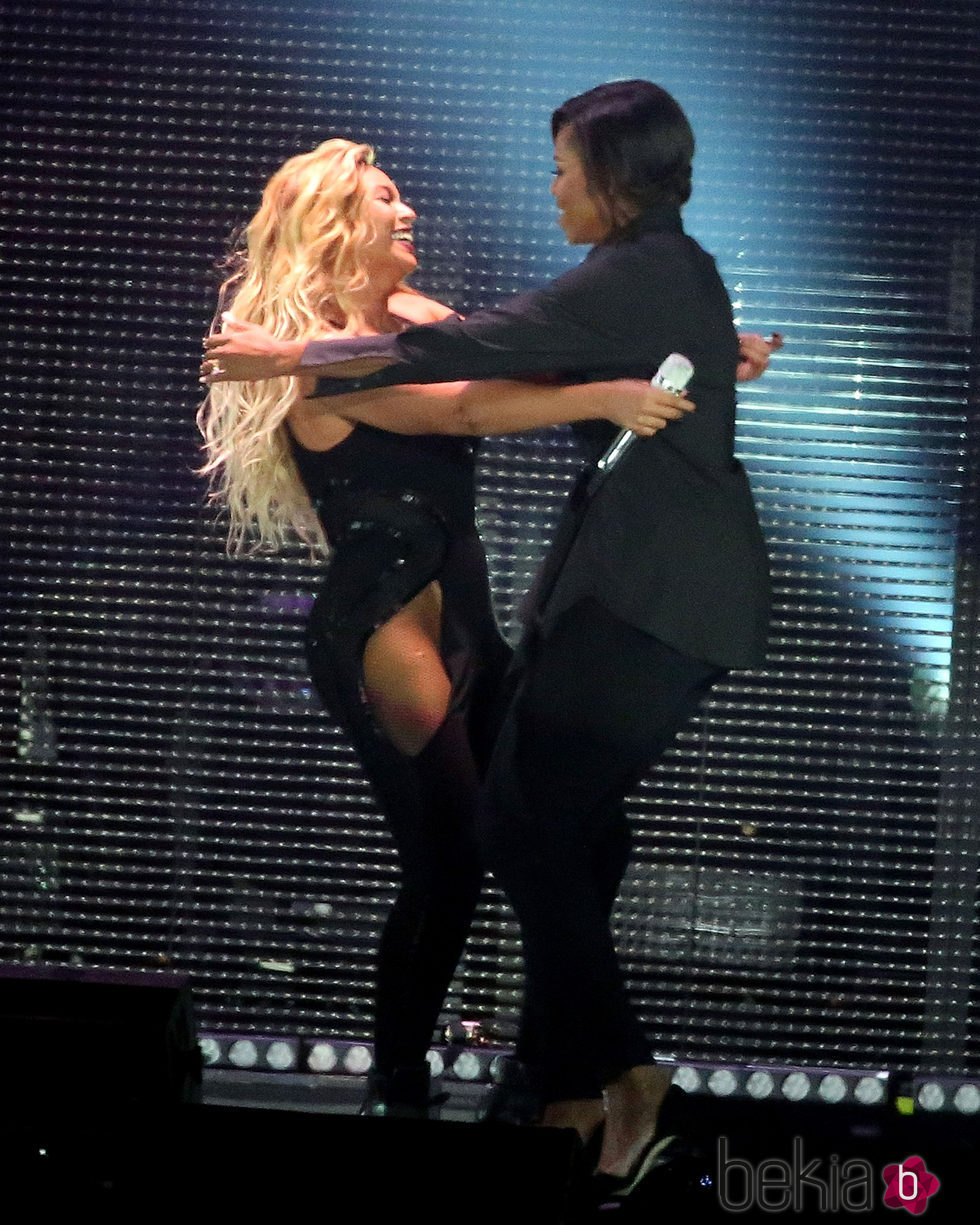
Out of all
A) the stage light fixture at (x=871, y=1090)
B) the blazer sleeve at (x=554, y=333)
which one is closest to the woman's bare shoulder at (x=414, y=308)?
the blazer sleeve at (x=554, y=333)

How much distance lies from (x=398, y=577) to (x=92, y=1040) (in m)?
0.92

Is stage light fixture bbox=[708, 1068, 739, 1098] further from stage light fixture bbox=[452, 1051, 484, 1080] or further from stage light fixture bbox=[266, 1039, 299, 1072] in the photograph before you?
stage light fixture bbox=[266, 1039, 299, 1072]

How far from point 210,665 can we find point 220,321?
28.7 inches

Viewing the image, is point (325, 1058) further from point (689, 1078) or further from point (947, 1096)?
point (947, 1096)

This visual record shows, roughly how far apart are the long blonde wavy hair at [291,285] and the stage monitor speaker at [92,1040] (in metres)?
0.93

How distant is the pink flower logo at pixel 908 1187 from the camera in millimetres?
2191

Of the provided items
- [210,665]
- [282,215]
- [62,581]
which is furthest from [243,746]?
[282,215]

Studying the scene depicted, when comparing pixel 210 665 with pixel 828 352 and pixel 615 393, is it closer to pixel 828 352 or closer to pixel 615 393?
pixel 615 393

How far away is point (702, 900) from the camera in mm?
3291

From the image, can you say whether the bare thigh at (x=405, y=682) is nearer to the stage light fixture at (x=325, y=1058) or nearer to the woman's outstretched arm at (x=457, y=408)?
the woman's outstretched arm at (x=457, y=408)

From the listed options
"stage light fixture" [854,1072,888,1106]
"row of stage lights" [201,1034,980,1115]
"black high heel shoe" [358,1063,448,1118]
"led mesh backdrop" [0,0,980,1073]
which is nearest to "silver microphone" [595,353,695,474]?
"led mesh backdrop" [0,0,980,1073]

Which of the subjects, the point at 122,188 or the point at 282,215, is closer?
the point at 282,215

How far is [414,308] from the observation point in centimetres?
292

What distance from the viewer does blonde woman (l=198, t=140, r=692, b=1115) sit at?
2639mm
